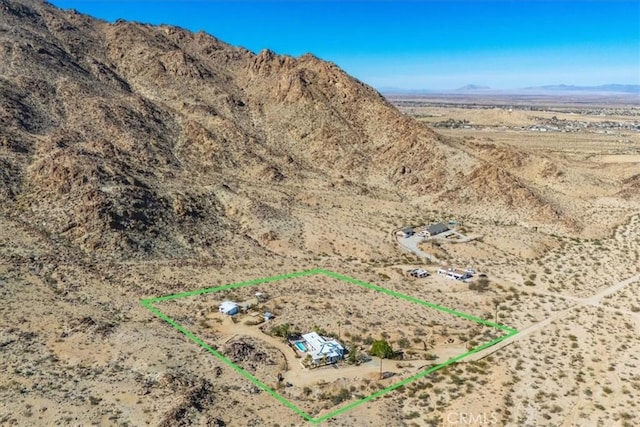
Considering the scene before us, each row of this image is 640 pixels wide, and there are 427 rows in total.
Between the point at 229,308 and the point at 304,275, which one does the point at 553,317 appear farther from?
the point at 229,308

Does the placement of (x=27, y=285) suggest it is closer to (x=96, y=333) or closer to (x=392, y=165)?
(x=96, y=333)

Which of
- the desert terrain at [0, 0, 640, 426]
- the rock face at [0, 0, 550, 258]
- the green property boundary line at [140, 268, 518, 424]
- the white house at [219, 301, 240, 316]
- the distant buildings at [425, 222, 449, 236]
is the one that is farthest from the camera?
the distant buildings at [425, 222, 449, 236]

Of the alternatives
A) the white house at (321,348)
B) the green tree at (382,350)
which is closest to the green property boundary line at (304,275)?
the green tree at (382,350)

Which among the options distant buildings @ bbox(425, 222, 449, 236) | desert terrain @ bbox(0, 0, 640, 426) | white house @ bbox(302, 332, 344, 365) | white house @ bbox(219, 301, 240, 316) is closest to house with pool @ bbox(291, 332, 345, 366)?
white house @ bbox(302, 332, 344, 365)

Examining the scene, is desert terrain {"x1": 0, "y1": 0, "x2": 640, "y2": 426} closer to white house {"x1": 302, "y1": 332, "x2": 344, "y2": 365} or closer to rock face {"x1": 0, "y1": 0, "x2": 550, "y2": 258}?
rock face {"x1": 0, "y1": 0, "x2": 550, "y2": 258}

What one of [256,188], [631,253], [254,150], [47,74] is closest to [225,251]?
[256,188]

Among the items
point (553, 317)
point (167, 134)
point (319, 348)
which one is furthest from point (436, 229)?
point (167, 134)
